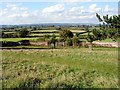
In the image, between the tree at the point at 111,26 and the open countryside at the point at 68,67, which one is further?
the tree at the point at 111,26

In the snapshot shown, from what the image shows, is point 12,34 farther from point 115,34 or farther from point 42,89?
point 42,89

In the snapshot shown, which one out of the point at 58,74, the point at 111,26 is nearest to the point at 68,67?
the point at 58,74

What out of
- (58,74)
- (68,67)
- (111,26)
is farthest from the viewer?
(111,26)

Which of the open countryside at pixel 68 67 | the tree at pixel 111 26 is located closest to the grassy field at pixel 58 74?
the open countryside at pixel 68 67

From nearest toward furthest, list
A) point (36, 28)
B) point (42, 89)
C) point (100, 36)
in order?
point (42, 89)
point (100, 36)
point (36, 28)

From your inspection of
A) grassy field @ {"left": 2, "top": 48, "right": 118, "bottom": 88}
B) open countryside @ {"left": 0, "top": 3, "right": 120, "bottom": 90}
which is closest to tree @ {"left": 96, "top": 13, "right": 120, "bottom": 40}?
open countryside @ {"left": 0, "top": 3, "right": 120, "bottom": 90}

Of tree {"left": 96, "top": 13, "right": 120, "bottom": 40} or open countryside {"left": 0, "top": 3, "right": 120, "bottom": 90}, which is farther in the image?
tree {"left": 96, "top": 13, "right": 120, "bottom": 40}

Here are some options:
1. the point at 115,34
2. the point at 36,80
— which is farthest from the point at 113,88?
the point at 115,34

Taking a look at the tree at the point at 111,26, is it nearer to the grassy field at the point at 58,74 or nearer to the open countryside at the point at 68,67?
the open countryside at the point at 68,67

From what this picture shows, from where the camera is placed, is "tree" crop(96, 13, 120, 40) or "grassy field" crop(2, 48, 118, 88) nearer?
"grassy field" crop(2, 48, 118, 88)

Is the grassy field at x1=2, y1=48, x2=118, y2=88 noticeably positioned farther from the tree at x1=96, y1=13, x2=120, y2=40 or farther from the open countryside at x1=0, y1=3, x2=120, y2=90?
the tree at x1=96, y1=13, x2=120, y2=40

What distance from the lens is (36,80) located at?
32.6 ft

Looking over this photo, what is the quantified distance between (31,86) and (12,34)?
8377cm

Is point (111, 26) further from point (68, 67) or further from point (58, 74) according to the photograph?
point (58, 74)
